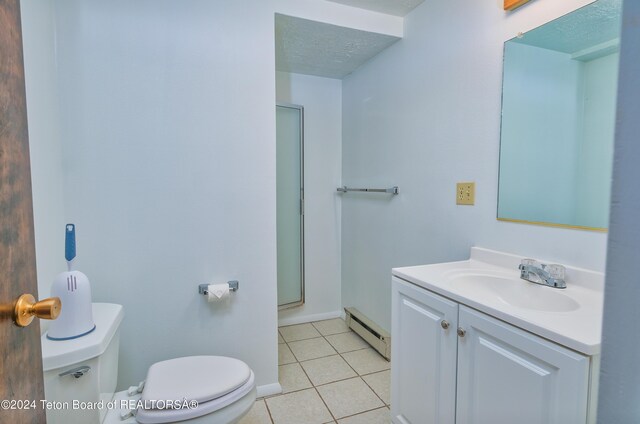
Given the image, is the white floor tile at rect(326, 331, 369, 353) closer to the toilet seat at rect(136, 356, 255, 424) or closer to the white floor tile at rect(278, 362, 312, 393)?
the white floor tile at rect(278, 362, 312, 393)

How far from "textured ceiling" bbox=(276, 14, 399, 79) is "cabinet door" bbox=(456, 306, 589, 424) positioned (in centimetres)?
180

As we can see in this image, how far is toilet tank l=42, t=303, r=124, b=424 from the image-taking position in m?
1.08

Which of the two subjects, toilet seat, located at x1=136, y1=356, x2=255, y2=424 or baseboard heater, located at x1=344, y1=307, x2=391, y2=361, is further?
baseboard heater, located at x1=344, y1=307, x2=391, y2=361

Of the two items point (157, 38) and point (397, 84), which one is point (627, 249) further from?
point (397, 84)

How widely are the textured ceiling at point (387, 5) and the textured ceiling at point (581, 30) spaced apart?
0.84m

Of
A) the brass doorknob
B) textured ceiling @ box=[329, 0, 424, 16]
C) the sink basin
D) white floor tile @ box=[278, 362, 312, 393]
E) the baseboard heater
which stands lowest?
white floor tile @ box=[278, 362, 312, 393]

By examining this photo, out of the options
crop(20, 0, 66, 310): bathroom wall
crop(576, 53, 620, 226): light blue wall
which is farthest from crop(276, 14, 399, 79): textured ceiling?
crop(576, 53, 620, 226): light blue wall

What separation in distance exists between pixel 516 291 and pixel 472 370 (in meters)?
0.43

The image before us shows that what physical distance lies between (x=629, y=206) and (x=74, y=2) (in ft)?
6.99

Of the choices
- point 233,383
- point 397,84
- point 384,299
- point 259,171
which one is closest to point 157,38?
point 259,171

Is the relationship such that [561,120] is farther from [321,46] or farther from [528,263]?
[321,46]

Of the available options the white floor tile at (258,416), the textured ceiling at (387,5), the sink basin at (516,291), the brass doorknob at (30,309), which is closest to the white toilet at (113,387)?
the white floor tile at (258,416)

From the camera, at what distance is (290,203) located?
2.79 meters

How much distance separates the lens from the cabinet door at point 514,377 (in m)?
0.83
